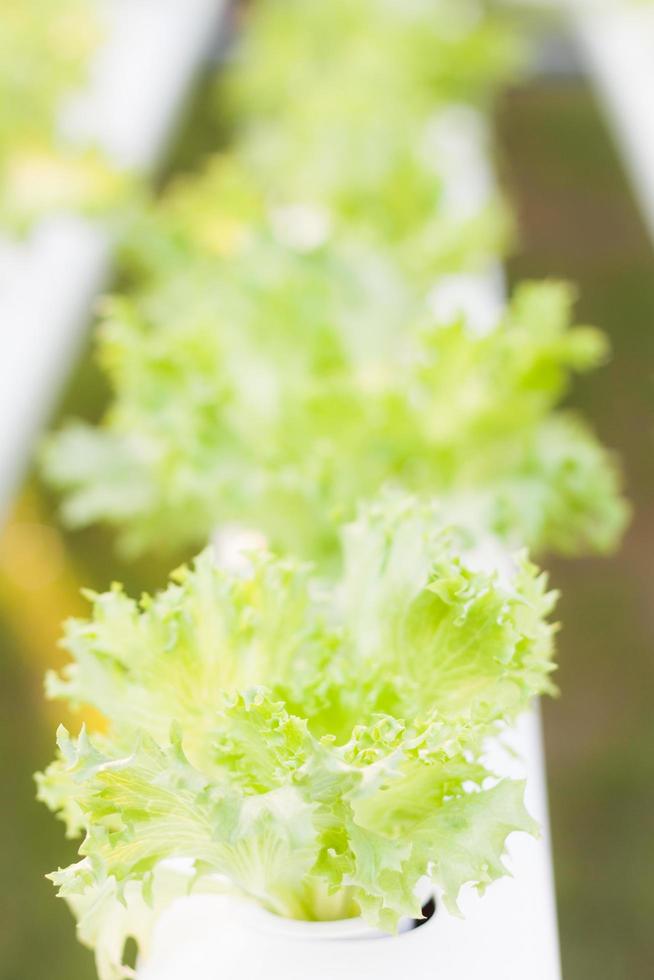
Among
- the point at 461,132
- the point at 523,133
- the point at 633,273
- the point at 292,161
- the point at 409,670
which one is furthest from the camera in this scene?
the point at 523,133

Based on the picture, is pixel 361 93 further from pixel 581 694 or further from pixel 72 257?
pixel 581 694

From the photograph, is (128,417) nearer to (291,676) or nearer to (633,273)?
(291,676)

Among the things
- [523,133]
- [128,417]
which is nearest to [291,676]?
[128,417]

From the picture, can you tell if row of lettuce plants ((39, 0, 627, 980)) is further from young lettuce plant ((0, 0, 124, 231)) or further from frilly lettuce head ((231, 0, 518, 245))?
young lettuce plant ((0, 0, 124, 231))

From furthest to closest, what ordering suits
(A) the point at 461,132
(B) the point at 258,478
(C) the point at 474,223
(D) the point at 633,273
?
(A) the point at 461,132 → (D) the point at 633,273 → (C) the point at 474,223 → (B) the point at 258,478

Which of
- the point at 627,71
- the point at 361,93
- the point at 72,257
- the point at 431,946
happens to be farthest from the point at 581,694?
the point at 627,71
